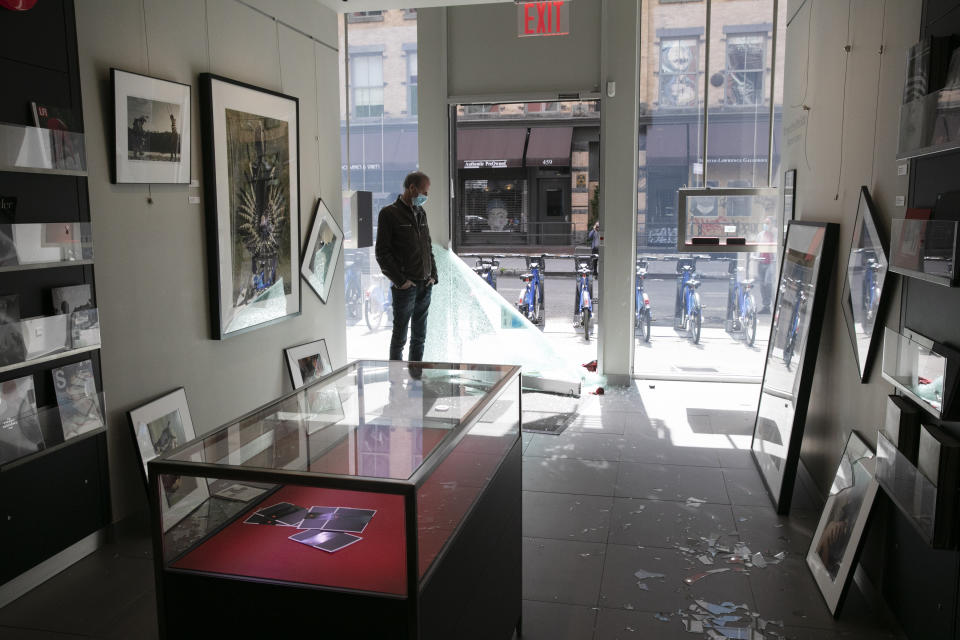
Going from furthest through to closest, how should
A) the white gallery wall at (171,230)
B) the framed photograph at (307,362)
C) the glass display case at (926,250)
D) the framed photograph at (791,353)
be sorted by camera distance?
the framed photograph at (307,362), the framed photograph at (791,353), the white gallery wall at (171,230), the glass display case at (926,250)

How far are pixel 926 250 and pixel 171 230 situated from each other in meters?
3.52

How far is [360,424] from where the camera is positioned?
2326 mm

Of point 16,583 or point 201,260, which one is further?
point 201,260

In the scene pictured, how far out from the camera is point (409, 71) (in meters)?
7.58

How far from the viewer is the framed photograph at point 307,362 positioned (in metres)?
5.56

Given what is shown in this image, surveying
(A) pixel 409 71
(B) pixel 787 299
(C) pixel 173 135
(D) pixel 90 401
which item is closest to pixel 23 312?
(D) pixel 90 401

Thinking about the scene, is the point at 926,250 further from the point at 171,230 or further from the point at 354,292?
the point at 354,292

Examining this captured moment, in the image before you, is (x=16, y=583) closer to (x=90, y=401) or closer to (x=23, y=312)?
(x=90, y=401)

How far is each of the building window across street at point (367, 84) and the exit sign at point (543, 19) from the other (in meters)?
2.16

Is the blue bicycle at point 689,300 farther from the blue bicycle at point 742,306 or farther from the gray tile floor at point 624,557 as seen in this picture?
the gray tile floor at point 624,557

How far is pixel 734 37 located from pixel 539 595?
538 centimetres

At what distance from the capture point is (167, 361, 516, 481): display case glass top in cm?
191

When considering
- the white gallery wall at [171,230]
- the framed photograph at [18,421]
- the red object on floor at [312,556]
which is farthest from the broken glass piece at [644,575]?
the framed photograph at [18,421]

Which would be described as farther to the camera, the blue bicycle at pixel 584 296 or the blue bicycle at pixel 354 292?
the blue bicycle at pixel 354 292
